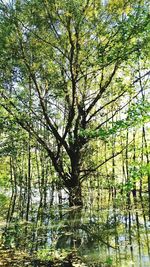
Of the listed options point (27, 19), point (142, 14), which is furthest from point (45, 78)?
point (142, 14)

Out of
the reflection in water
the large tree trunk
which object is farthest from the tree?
the reflection in water

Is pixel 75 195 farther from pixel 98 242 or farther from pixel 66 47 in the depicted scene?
pixel 98 242

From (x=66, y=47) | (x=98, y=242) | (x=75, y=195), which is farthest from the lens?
(x=75, y=195)

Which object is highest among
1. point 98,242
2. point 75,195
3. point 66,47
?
point 66,47

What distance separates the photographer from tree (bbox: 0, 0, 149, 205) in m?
13.6

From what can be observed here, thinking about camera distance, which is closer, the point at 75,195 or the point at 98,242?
the point at 98,242

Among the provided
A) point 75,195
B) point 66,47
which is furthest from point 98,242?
point 66,47

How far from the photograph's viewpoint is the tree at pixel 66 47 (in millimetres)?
13578

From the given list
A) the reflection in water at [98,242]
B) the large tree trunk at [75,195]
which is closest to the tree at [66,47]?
the large tree trunk at [75,195]

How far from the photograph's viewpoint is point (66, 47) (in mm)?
14578

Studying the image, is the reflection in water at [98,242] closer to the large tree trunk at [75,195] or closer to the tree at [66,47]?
the tree at [66,47]

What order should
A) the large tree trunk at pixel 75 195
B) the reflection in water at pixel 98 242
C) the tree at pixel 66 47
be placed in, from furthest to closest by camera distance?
the large tree trunk at pixel 75 195 → the tree at pixel 66 47 → the reflection in water at pixel 98 242

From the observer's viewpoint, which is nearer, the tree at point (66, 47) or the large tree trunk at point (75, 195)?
the tree at point (66, 47)

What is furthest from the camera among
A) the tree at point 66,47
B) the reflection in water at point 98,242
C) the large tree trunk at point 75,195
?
the large tree trunk at point 75,195
